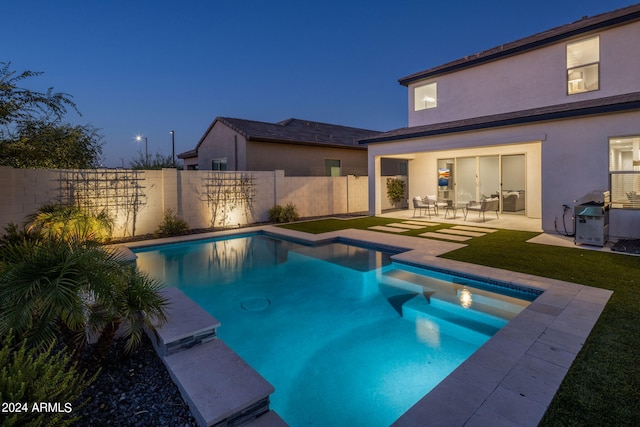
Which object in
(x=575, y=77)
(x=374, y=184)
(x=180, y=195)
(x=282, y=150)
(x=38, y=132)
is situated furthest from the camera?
(x=282, y=150)

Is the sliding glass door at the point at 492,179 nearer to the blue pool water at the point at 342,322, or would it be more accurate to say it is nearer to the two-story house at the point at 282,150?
the two-story house at the point at 282,150

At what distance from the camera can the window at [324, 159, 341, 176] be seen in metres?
18.9

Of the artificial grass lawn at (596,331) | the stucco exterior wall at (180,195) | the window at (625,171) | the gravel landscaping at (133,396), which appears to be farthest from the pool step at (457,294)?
the stucco exterior wall at (180,195)

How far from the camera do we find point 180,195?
1166cm

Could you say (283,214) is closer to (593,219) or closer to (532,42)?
(593,219)

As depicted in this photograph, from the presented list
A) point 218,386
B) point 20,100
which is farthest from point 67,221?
point 218,386

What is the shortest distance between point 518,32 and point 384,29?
16834 millimetres

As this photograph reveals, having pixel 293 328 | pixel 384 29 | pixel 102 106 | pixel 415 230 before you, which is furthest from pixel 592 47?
pixel 102 106

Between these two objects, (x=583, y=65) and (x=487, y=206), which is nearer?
(x=583, y=65)

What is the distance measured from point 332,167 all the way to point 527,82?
1022 centimetres

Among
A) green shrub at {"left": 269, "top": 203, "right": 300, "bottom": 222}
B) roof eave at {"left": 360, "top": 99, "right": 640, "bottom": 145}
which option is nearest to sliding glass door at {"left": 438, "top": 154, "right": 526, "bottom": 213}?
roof eave at {"left": 360, "top": 99, "right": 640, "bottom": 145}

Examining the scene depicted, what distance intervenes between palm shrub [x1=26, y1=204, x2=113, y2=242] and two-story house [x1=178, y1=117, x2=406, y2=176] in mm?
7365

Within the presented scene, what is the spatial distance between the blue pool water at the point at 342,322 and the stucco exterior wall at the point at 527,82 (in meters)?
7.61

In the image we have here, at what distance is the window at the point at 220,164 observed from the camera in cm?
1761
